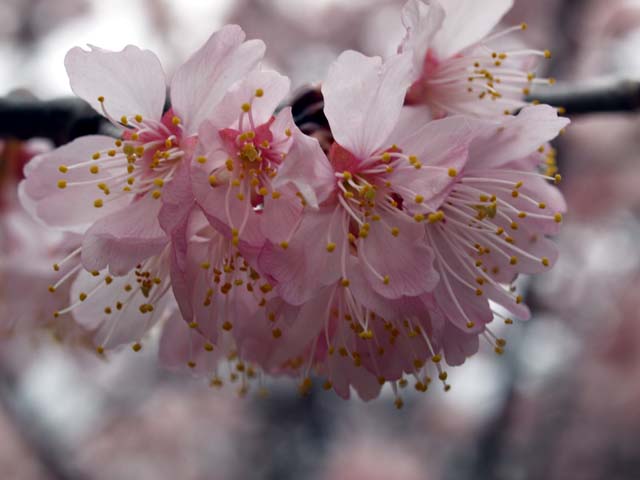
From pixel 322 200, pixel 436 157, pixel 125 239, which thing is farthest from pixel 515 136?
pixel 125 239

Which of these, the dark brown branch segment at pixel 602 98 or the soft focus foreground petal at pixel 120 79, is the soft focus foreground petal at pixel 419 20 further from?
the dark brown branch segment at pixel 602 98

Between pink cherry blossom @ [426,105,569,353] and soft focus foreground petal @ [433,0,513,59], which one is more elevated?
soft focus foreground petal @ [433,0,513,59]

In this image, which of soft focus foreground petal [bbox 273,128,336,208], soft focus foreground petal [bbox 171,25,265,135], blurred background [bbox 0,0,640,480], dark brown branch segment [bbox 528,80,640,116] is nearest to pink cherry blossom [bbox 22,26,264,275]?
soft focus foreground petal [bbox 171,25,265,135]

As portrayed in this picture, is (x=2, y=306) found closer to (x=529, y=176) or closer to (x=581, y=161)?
(x=529, y=176)

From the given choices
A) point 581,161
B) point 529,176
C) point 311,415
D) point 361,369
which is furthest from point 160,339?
point 581,161

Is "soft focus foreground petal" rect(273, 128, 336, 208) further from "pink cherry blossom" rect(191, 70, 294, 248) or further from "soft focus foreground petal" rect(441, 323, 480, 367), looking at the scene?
"soft focus foreground petal" rect(441, 323, 480, 367)

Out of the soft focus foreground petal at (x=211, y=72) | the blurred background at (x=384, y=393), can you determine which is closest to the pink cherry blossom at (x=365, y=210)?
the soft focus foreground petal at (x=211, y=72)

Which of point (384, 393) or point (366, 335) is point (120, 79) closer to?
point (366, 335)
